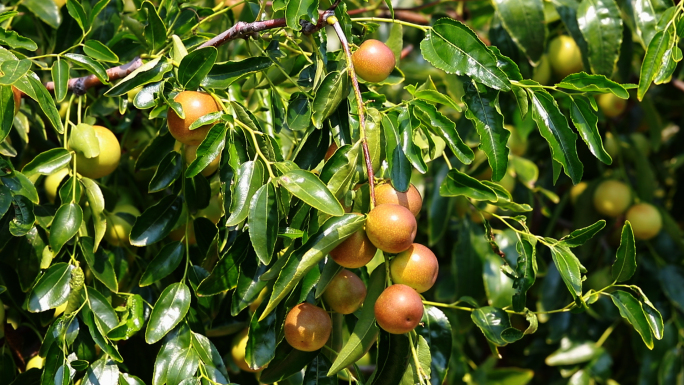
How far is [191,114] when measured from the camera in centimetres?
90

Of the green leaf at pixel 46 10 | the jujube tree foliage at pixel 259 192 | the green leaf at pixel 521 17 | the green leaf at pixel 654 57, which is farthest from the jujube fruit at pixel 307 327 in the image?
the green leaf at pixel 521 17

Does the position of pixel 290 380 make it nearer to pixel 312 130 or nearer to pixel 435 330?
pixel 435 330

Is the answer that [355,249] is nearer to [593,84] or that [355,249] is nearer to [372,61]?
[372,61]

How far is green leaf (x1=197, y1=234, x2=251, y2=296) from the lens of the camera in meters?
0.92

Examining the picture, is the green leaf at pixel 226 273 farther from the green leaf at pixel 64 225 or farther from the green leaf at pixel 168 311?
the green leaf at pixel 64 225

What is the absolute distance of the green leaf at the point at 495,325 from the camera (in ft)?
3.14

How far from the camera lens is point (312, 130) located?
928 millimetres

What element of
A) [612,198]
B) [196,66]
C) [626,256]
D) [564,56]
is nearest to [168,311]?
[196,66]

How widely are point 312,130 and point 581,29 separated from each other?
88 cm

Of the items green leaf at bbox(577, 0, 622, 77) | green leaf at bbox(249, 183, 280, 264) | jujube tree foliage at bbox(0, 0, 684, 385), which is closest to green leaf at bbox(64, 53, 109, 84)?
jujube tree foliage at bbox(0, 0, 684, 385)

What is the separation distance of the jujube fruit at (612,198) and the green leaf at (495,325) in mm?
1145

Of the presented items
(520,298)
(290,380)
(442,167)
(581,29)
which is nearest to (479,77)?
(520,298)

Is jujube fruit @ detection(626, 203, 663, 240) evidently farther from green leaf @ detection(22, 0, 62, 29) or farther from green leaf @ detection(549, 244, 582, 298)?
green leaf @ detection(22, 0, 62, 29)

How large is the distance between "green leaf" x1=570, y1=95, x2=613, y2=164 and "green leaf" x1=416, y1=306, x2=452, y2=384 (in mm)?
335
